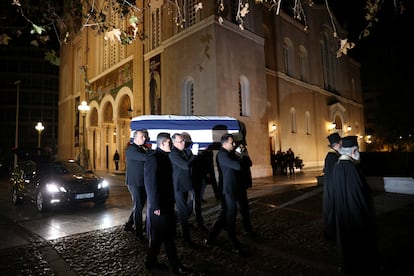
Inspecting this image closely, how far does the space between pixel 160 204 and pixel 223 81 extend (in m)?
13.6

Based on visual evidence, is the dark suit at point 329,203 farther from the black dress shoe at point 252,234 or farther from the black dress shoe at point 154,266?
the black dress shoe at point 154,266

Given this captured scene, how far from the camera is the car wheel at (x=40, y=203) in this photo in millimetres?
9350

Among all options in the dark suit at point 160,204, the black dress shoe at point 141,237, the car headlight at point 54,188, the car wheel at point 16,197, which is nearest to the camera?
the dark suit at point 160,204

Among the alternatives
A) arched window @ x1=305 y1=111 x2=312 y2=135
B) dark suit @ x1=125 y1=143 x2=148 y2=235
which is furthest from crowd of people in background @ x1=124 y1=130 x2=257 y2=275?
arched window @ x1=305 y1=111 x2=312 y2=135

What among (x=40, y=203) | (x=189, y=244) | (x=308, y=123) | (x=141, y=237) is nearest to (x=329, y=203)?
(x=189, y=244)

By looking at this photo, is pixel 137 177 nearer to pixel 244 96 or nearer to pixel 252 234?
pixel 252 234

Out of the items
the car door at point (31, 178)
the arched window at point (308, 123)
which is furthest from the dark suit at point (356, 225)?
the arched window at point (308, 123)

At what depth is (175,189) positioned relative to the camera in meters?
5.81

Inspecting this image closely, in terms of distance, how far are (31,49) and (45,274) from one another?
220 ft

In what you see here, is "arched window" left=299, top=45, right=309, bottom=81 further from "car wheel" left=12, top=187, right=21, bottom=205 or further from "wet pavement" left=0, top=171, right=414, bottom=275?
"car wheel" left=12, top=187, right=21, bottom=205

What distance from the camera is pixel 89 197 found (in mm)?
9773

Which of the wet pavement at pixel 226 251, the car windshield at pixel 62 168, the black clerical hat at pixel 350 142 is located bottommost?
the wet pavement at pixel 226 251

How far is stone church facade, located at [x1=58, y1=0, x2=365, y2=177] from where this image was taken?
17.7 m

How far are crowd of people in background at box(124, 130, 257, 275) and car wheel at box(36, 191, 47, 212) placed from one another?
412 centimetres
